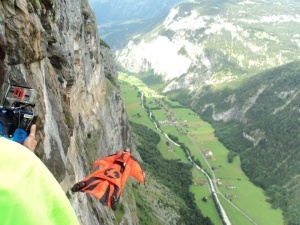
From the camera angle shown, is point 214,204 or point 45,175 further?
point 214,204

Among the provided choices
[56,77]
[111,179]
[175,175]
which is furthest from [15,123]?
[175,175]

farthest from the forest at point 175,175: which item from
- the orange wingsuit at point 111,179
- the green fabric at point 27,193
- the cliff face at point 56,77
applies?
the green fabric at point 27,193

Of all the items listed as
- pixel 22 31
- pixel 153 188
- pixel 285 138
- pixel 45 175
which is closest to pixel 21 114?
pixel 45 175

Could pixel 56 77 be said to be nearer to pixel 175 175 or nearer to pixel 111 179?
pixel 111 179

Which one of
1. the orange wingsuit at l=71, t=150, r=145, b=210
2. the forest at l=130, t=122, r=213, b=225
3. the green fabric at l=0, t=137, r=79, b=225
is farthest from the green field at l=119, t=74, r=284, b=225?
the green fabric at l=0, t=137, r=79, b=225

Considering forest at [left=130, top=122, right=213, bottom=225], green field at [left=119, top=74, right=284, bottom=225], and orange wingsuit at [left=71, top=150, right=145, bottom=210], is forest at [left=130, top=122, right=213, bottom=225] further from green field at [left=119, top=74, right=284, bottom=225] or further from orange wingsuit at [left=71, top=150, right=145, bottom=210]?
orange wingsuit at [left=71, top=150, right=145, bottom=210]

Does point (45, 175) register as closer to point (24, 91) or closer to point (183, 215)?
point (24, 91)
